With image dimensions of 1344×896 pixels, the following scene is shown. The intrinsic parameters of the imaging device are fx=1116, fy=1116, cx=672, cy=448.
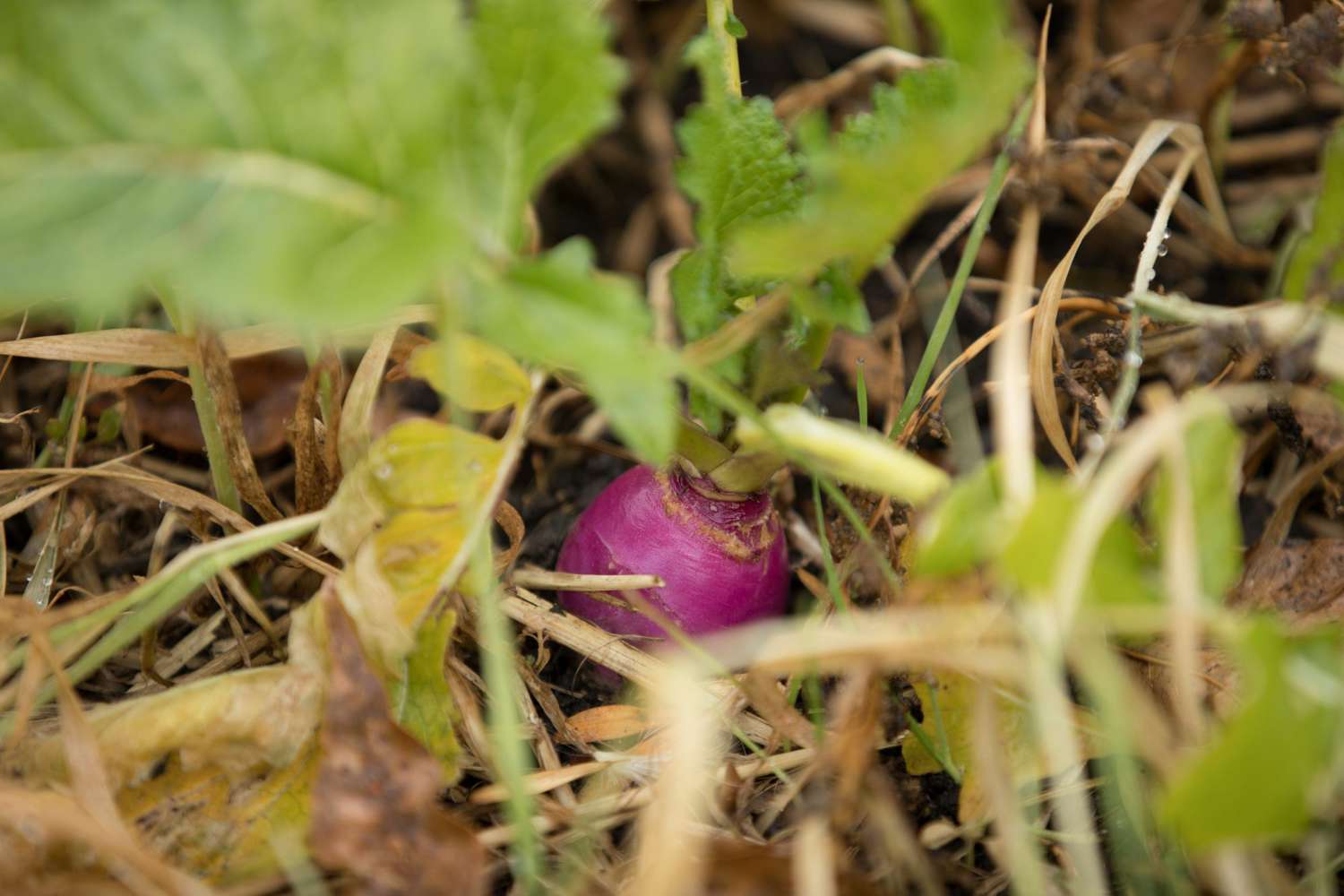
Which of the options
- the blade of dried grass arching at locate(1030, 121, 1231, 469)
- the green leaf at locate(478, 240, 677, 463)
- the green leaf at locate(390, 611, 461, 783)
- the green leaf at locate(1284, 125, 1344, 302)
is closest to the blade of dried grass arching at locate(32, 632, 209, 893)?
the green leaf at locate(390, 611, 461, 783)

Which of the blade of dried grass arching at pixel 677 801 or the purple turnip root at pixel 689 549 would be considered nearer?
the blade of dried grass arching at pixel 677 801

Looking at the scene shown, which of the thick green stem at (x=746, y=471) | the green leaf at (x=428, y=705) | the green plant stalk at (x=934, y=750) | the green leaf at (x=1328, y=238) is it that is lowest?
the green plant stalk at (x=934, y=750)

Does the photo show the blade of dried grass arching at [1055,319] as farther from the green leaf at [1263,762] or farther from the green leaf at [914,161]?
the green leaf at [1263,762]

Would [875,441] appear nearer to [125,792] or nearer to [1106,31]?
[125,792]

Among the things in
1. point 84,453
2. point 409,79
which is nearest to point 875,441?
point 409,79

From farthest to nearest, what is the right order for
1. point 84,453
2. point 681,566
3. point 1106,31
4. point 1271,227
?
point 1106,31 → point 1271,227 → point 84,453 → point 681,566

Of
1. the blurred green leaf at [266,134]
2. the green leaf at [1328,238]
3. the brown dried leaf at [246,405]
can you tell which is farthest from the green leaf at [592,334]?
the brown dried leaf at [246,405]
